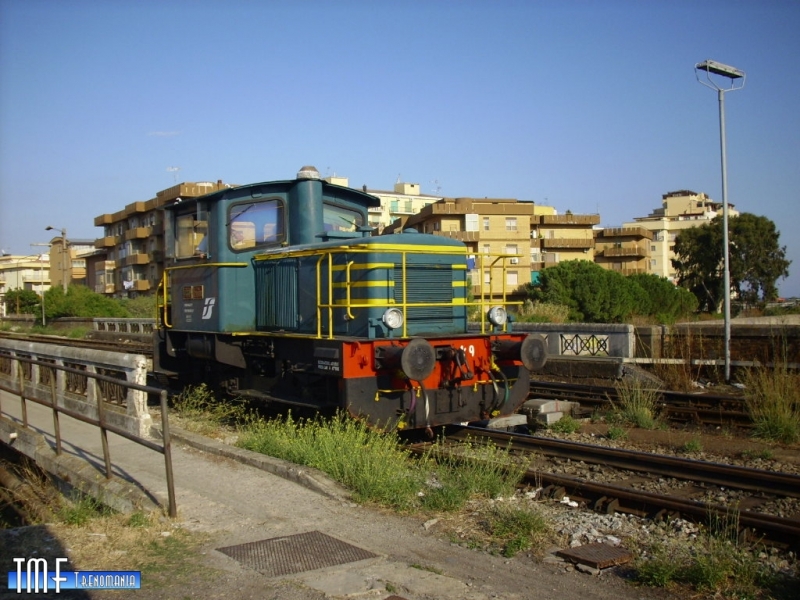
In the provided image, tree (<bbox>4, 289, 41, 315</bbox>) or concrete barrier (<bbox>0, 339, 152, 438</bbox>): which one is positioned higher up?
tree (<bbox>4, 289, 41, 315</bbox>)

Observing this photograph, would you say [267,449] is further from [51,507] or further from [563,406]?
[563,406]

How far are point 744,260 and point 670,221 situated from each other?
3959 centimetres

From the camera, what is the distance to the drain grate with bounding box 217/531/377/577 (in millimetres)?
4934

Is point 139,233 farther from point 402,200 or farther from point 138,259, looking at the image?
point 402,200

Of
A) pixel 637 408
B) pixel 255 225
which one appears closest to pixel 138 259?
pixel 255 225

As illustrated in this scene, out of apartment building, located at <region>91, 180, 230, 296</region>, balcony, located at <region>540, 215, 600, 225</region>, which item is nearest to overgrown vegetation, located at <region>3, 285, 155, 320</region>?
apartment building, located at <region>91, 180, 230, 296</region>

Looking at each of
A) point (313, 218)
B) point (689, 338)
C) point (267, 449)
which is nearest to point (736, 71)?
point (689, 338)

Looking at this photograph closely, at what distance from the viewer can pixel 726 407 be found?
478 inches

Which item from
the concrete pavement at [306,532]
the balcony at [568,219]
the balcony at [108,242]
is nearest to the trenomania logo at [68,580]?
the concrete pavement at [306,532]

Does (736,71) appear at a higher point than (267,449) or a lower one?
higher

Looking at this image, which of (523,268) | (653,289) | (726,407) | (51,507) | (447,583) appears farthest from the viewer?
(523,268)

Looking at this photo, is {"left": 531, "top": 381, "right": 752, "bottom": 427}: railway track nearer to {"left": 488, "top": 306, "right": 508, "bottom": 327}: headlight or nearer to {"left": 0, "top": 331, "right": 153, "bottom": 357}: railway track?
{"left": 488, "top": 306, "right": 508, "bottom": 327}: headlight

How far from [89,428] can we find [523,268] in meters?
51.3

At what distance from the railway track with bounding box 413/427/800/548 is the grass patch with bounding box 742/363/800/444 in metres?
2.73
